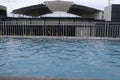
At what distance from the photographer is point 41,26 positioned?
21156 mm

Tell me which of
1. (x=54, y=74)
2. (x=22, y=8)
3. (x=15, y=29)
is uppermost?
(x=22, y=8)

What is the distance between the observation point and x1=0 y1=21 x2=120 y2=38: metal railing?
19250mm

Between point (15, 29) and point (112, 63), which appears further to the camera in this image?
point (15, 29)

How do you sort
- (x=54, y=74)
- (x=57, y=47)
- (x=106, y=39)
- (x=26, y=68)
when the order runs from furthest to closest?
(x=106, y=39) < (x=57, y=47) < (x=26, y=68) < (x=54, y=74)

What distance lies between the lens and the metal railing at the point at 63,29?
63.2 feet

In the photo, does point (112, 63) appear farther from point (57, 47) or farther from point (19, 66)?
point (57, 47)

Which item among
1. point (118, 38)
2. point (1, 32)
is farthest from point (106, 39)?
point (1, 32)

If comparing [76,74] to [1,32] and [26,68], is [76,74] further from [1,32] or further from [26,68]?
[1,32]

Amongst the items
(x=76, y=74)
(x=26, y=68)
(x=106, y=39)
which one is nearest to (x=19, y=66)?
(x=26, y=68)

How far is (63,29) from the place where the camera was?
2044 cm

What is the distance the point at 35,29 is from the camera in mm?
21453

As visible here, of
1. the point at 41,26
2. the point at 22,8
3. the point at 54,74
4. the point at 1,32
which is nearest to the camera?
the point at 54,74

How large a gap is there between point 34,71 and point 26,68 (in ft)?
1.92

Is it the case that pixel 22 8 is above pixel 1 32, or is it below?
above
